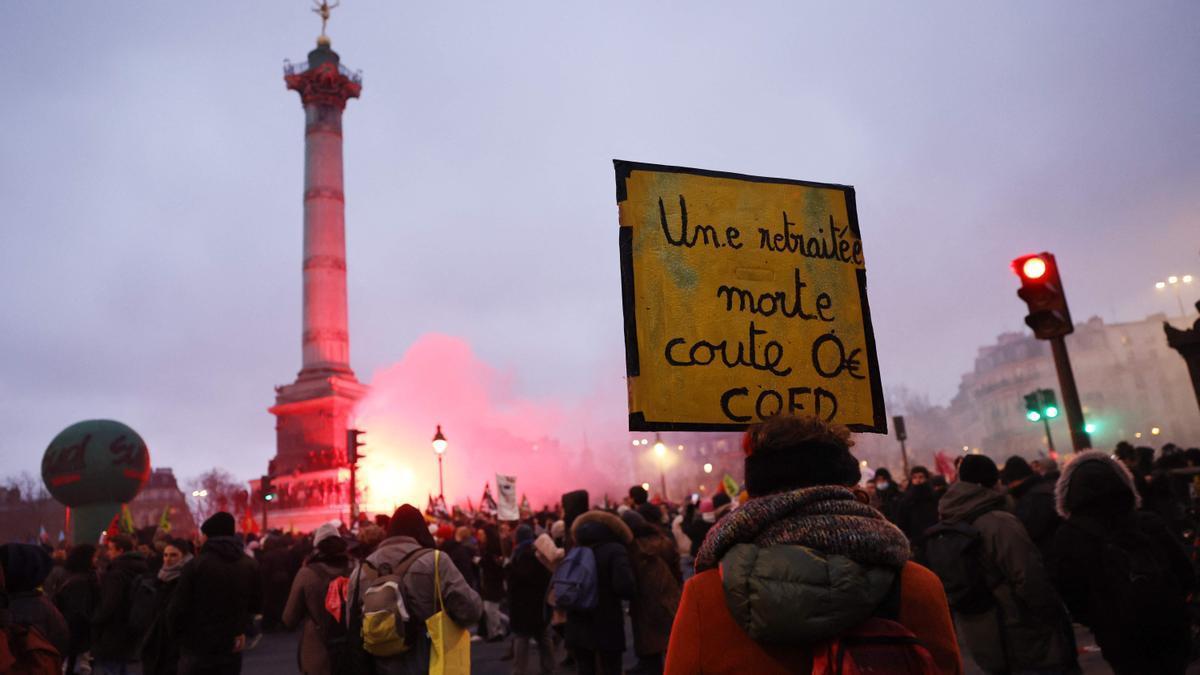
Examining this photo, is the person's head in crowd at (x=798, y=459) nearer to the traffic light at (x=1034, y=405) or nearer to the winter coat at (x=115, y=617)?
the winter coat at (x=115, y=617)

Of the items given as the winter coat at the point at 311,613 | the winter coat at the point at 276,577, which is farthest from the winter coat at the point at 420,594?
the winter coat at the point at 276,577

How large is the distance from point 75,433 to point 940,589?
108ft

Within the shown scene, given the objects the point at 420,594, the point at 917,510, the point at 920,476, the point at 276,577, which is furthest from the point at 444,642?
the point at 276,577

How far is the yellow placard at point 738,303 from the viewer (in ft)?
9.82

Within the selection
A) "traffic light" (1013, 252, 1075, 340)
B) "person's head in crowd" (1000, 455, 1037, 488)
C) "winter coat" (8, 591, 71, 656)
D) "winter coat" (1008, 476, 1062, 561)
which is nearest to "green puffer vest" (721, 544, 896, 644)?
"traffic light" (1013, 252, 1075, 340)

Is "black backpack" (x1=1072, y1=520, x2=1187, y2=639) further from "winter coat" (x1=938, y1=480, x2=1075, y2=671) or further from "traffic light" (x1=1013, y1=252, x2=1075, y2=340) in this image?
"traffic light" (x1=1013, y1=252, x2=1075, y2=340)

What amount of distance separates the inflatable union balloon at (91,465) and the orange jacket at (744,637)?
3109 centimetres

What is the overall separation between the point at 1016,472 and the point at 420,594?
5684mm

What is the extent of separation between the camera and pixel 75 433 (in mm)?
28531

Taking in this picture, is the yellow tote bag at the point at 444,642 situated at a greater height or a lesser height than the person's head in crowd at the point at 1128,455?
lesser

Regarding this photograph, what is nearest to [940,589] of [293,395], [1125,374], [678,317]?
[678,317]

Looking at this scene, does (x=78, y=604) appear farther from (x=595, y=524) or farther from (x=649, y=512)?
(x=649, y=512)

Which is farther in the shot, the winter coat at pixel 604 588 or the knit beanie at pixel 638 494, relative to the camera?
the knit beanie at pixel 638 494

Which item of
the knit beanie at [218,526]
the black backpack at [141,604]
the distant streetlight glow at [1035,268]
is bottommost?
the black backpack at [141,604]
